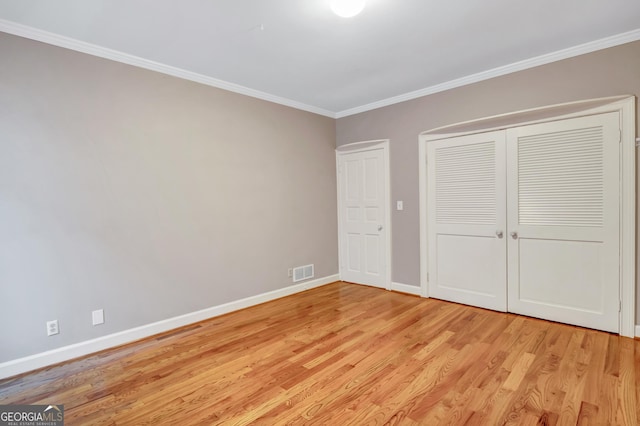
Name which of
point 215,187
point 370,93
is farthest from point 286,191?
point 370,93

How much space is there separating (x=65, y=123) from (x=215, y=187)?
4.76 ft

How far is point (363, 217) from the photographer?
4.84 m

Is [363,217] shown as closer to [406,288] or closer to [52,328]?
[406,288]

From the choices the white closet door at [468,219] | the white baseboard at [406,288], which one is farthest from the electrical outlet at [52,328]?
the white closet door at [468,219]

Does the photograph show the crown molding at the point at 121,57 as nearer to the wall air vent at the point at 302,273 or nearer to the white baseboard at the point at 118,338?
the wall air vent at the point at 302,273

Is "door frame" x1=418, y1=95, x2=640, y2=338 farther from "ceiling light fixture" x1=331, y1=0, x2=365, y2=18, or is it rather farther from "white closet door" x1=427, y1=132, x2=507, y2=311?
"ceiling light fixture" x1=331, y1=0, x2=365, y2=18

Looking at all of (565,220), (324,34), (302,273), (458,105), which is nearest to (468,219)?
(565,220)

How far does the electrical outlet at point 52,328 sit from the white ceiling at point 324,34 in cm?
237

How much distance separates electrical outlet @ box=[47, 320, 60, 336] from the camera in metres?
2.60

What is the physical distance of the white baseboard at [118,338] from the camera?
97.5 inches

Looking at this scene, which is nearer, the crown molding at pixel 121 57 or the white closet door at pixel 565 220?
the crown molding at pixel 121 57

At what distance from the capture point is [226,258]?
3.74 metres

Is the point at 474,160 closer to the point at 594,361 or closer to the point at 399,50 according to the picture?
the point at 399,50

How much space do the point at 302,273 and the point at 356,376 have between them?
92.5 inches
